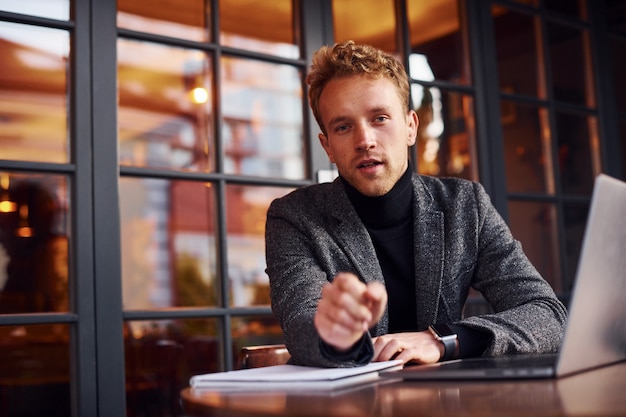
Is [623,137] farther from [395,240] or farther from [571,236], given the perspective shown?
[395,240]

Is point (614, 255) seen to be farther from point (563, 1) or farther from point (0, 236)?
point (563, 1)

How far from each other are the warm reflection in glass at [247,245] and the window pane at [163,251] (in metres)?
0.20

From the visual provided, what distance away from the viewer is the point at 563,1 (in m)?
4.23

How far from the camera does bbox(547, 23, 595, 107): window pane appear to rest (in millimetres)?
4156

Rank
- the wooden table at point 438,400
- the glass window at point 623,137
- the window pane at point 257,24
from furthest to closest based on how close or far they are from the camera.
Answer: the glass window at point 623,137 < the window pane at point 257,24 < the wooden table at point 438,400

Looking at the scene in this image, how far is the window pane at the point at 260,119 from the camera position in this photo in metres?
3.75

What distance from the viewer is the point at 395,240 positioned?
1879mm

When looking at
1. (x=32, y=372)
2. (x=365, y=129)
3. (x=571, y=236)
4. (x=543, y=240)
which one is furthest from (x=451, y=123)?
(x=32, y=372)

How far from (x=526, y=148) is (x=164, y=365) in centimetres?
226

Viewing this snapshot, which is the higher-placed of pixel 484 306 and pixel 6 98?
pixel 6 98

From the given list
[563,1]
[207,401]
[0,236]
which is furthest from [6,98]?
[563,1]

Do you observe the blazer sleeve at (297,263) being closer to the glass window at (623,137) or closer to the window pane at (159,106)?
the window pane at (159,106)

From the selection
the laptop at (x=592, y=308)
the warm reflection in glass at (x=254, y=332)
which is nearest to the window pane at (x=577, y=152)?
the warm reflection in glass at (x=254, y=332)

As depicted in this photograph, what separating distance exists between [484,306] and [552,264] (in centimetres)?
68
